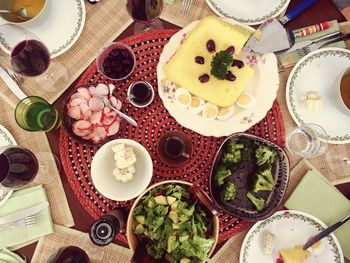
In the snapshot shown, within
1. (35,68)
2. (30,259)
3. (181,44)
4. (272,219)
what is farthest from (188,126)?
(30,259)

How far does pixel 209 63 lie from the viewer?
1642 mm

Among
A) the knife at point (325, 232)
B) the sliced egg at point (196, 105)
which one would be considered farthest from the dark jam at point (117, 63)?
the knife at point (325, 232)

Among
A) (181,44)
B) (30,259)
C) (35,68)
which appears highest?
(181,44)

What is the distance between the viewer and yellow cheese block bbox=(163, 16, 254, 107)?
1.61 meters

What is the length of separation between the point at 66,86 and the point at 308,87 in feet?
2.69

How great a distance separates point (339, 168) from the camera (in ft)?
5.56

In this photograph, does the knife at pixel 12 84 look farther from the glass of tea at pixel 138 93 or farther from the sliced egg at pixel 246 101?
the sliced egg at pixel 246 101

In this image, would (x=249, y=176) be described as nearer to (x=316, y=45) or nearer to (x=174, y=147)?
(x=174, y=147)

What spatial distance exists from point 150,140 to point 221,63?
1.14 ft

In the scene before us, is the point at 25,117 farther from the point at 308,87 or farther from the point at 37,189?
the point at 308,87

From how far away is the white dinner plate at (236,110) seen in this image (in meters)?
1.60

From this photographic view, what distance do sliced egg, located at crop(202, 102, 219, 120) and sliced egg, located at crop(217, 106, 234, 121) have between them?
0.01m

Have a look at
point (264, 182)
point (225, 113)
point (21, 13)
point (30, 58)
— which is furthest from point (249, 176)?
point (21, 13)

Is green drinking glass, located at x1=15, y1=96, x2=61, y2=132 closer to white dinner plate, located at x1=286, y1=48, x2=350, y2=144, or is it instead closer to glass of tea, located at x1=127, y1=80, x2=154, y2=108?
glass of tea, located at x1=127, y1=80, x2=154, y2=108
